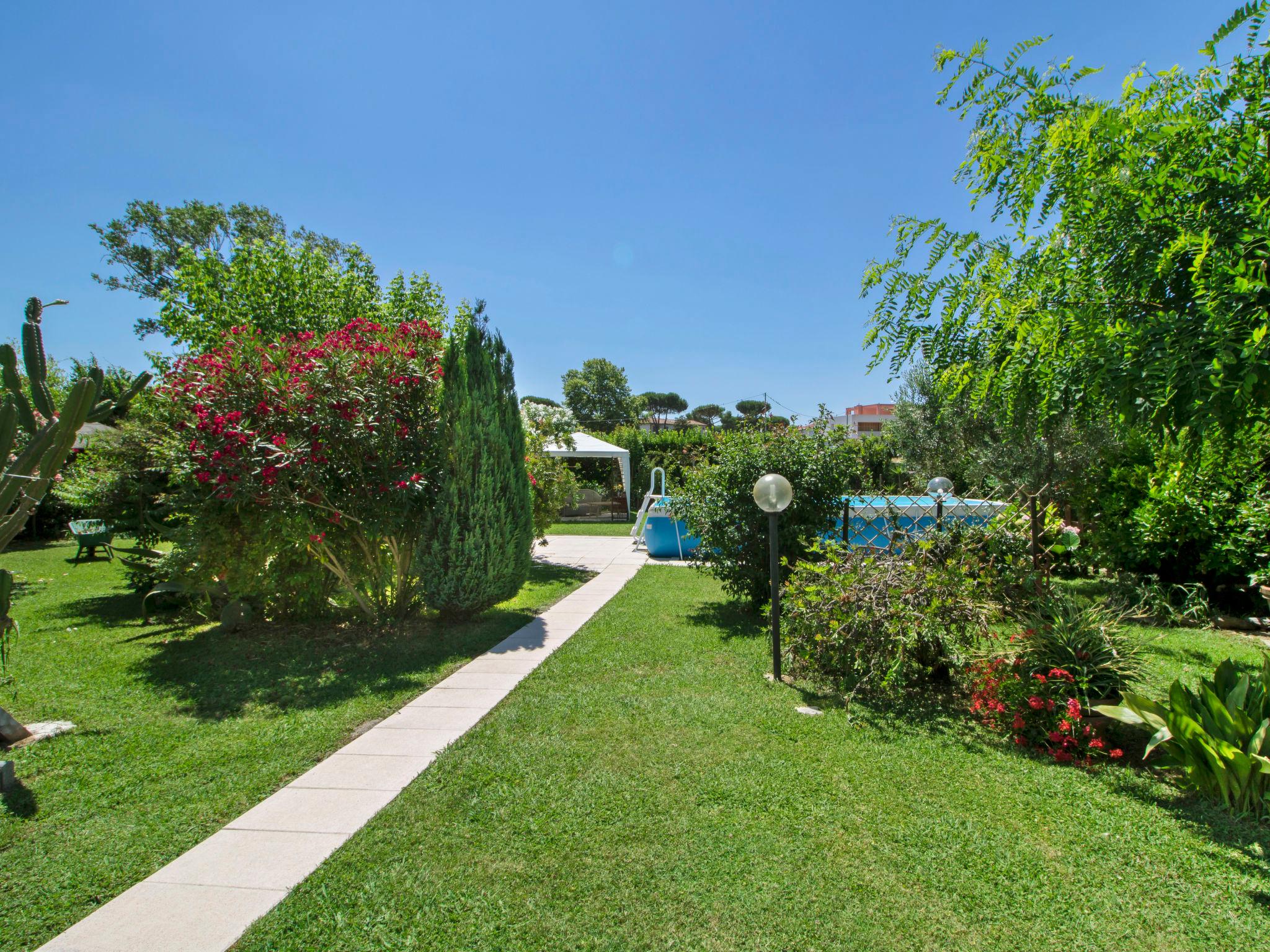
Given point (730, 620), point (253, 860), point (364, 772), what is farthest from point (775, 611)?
point (253, 860)

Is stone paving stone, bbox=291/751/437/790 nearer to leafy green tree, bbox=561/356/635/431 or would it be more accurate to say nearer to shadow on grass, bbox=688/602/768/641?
shadow on grass, bbox=688/602/768/641

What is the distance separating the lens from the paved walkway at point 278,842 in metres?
2.16

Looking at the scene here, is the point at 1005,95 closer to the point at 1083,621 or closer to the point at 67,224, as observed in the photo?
the point at 1083,621

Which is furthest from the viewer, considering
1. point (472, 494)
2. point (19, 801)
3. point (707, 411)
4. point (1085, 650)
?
point (707, 411)

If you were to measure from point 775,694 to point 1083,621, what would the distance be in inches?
82.7

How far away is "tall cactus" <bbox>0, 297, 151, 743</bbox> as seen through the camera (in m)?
3.78

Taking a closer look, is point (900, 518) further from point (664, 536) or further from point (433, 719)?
point (664, 536)

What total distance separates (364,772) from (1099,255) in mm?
4891

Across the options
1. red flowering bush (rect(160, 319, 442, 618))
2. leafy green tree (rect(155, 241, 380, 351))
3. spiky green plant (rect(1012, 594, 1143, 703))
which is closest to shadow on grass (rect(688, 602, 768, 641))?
spiky green plant (rect(1012, 594, 1143, 703))

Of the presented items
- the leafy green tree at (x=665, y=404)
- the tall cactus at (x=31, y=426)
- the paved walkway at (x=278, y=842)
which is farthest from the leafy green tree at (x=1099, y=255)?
the leafy green tree at (x=665, y=404)

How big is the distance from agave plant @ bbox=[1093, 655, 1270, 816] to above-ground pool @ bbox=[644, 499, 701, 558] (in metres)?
9.10

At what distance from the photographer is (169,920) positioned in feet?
7.28

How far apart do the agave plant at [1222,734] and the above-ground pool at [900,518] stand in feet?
8.14

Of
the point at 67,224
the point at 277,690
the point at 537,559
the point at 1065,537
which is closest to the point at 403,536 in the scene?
the point at 277,690
